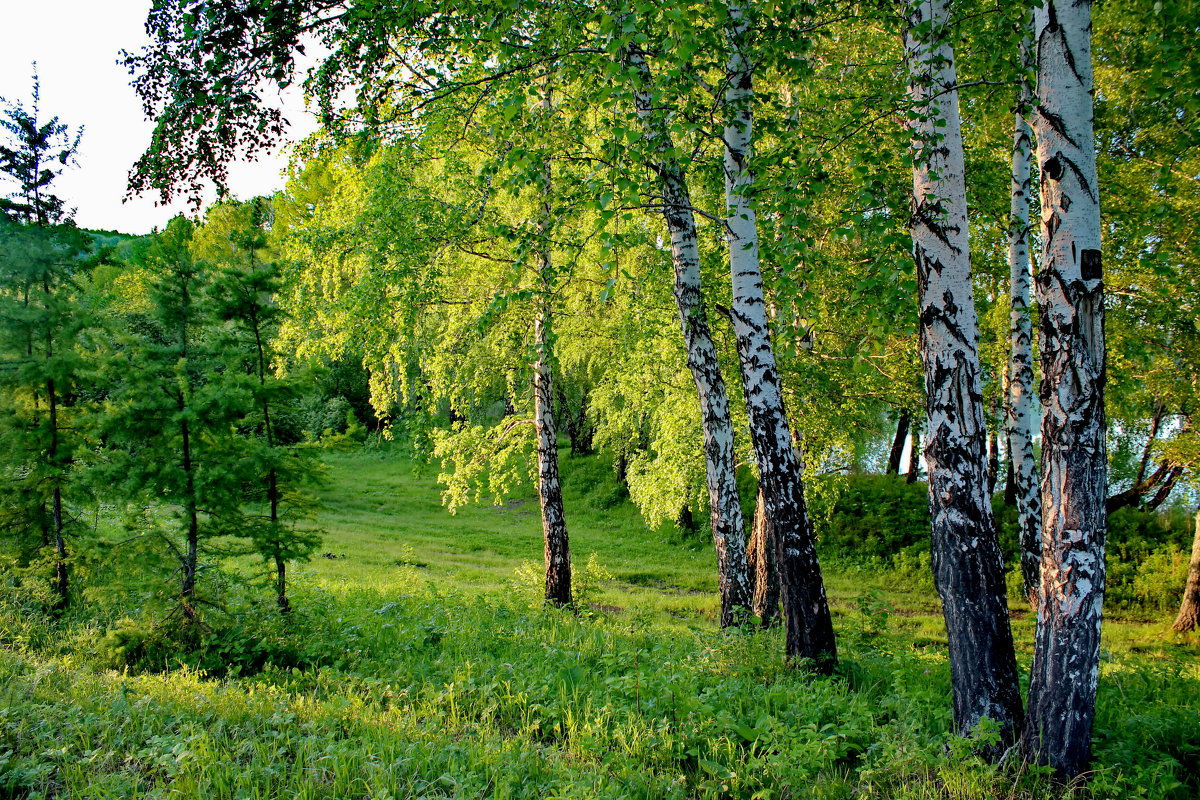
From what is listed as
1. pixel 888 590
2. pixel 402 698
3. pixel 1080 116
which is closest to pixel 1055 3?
pixel 1080 116

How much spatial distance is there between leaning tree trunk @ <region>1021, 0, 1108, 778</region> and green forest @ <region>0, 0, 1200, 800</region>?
23mm

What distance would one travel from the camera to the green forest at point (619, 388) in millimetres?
3764

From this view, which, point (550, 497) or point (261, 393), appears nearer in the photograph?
point (261, 393)

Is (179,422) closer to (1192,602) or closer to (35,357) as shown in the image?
(35,357)

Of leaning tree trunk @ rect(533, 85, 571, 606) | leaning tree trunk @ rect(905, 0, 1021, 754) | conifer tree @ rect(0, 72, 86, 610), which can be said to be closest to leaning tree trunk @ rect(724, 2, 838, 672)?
leaning tree trunk @ rect(905, 0, 1021, 754)

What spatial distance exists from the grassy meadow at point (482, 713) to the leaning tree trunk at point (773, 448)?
0.37 meters

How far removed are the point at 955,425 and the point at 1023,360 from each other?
6.51m

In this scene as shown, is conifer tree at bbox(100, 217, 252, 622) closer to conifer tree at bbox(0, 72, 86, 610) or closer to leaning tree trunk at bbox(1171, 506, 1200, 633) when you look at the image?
conifer tree at bbox(0, 72, 86, 610)

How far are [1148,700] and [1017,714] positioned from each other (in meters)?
2.48

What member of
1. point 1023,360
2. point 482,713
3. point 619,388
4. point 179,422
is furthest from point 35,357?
point 1023,360

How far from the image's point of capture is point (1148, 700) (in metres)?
5.70

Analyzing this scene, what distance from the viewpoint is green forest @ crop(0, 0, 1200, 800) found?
376 centimetres

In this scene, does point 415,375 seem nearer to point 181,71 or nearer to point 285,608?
point 285,608

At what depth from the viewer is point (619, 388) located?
1266 cm
